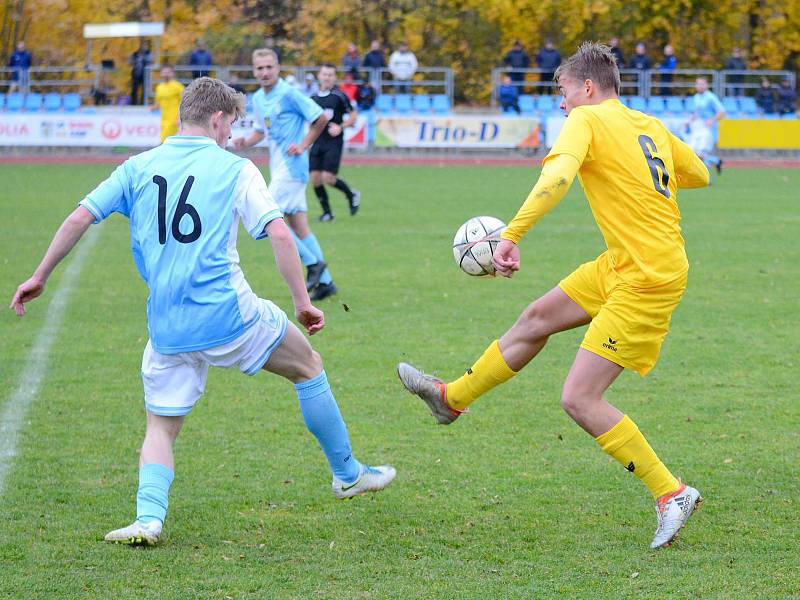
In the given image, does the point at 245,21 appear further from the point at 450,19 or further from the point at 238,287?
the point at 238,287

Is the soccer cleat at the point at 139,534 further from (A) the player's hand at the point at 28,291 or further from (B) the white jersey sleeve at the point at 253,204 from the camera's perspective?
(B) the white jersey sleeve at the point at 253,204

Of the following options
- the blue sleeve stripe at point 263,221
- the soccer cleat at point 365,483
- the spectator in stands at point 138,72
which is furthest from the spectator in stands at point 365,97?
the blue sleeve stripe at point 263,221

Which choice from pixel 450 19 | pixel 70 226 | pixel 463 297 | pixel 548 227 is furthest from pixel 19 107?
pixel 70 226

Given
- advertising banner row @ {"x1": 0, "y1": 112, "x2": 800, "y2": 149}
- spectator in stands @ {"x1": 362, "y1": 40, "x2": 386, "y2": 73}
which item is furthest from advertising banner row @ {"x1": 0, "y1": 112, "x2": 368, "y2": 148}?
spectator in stands @ {"x1": 362, "y1": 40, "x2": 386, "y2": 73}

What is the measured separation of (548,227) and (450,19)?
22.9 m

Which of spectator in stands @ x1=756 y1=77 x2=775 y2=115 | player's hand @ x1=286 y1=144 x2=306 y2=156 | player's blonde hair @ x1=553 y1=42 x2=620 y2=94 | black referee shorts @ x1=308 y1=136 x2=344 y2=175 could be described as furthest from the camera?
spectator in stands @ x1=756 y1=77 x2=775 y2=115

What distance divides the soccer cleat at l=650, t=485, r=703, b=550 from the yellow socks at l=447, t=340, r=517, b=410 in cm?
98

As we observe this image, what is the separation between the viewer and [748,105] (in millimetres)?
31312

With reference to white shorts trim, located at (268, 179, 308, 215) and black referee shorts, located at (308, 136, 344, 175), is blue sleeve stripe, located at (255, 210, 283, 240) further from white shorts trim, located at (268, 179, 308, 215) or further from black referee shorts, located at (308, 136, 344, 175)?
black referee shorts, located at (308, 136, 344, 175)

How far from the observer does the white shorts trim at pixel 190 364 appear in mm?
4617

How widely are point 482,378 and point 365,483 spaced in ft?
2.48

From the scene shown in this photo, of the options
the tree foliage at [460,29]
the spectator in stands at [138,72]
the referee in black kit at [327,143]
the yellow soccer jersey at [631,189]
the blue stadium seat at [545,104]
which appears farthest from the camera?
the tree foliage at [460,29]

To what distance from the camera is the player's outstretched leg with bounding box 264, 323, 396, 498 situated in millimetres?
4793

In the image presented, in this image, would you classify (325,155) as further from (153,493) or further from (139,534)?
(139,534)
